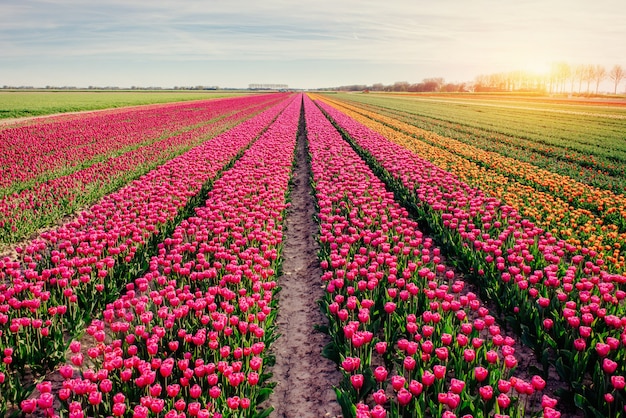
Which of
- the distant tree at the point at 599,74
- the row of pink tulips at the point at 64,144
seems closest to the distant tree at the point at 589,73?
the distant tree at the point at 599,74

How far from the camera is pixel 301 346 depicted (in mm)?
5344

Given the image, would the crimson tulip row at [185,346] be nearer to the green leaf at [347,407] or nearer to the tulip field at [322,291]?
the tulip field at [322,291]

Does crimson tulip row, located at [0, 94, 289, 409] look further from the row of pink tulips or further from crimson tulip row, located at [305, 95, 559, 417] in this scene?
the row of pink tulips

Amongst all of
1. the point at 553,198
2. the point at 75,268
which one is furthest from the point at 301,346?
the point at 553,198

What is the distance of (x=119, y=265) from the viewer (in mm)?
6500

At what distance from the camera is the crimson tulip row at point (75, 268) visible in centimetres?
445

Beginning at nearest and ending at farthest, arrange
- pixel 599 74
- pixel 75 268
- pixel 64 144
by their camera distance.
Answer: pixel 75 268 → pixel 64 144 → pixel 599 74

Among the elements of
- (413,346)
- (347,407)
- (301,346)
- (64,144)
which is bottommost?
(301,346)

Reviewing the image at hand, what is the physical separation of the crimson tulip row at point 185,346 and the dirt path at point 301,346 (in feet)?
1.00

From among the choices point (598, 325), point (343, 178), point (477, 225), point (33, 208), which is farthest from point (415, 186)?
point (33, 208)

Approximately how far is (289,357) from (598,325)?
11.2 ft

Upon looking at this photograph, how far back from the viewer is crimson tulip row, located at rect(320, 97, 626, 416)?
12.9ft

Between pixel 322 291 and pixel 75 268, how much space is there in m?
3.67

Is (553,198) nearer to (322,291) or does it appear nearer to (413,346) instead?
(322,291)
